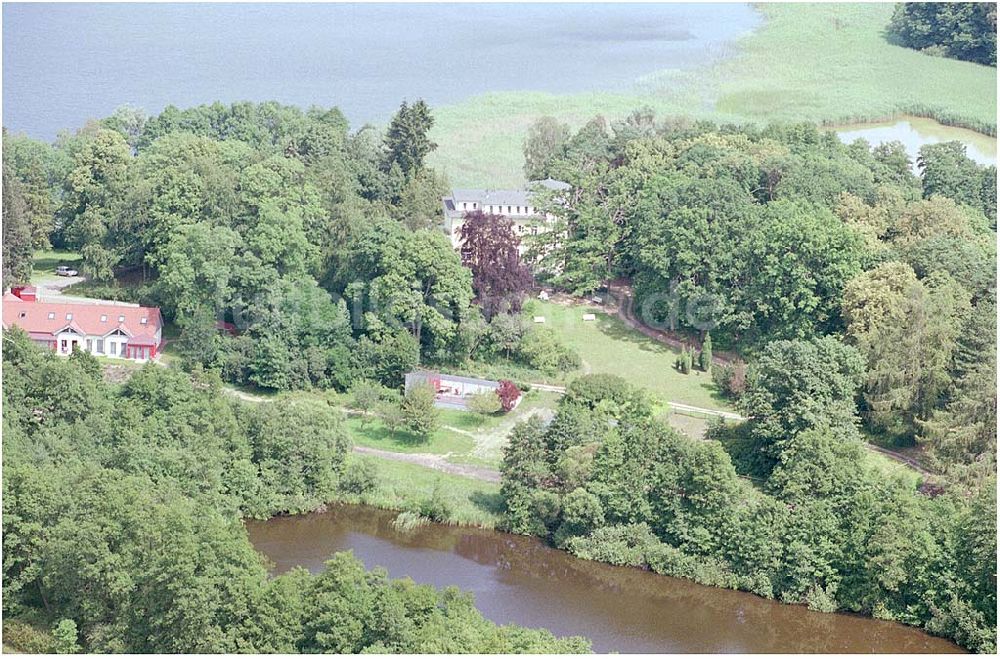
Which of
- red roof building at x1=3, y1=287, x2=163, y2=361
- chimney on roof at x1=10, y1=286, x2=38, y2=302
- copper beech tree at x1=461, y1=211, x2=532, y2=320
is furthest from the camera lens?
chimney on roof at x1=10, y1=286, x2=38, y2=302

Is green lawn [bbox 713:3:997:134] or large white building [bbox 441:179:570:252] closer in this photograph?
large white building [bbox 441:179:570:252]

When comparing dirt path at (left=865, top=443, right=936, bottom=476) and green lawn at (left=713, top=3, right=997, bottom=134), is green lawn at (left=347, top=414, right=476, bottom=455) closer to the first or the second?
dirt path at (left=865, top=443, right=936, bottom=476)

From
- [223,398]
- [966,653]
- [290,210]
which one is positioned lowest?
[966,653]

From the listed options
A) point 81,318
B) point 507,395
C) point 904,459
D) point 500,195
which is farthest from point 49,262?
point 904,459

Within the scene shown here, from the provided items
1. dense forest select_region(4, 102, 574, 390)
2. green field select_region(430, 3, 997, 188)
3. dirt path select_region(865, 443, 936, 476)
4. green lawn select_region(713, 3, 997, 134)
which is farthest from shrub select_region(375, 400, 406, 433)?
green lawn select_region(713, 3, 997, 134)

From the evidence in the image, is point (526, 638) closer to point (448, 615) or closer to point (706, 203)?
point (448, 615)

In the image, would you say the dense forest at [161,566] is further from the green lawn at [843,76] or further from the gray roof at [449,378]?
the green lawn at [843,76]

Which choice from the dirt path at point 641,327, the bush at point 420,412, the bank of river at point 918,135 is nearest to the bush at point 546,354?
the dirt path at point 641,327

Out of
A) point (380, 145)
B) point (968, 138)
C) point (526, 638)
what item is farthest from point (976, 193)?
point (526, 638)
